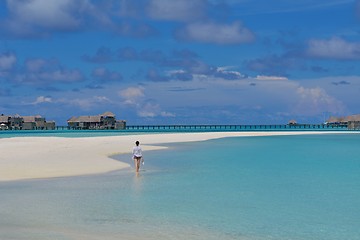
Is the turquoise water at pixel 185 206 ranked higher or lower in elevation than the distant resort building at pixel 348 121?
lower

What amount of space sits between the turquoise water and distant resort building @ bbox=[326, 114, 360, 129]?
110936mm

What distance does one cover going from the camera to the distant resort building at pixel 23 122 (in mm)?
134750

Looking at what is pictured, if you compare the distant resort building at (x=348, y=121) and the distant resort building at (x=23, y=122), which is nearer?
the distant resort building at (x=348, y=121)

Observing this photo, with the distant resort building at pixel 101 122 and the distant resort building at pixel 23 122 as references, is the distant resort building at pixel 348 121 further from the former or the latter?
the distant resort building at pixel 23 122

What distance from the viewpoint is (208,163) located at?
90.6 ft

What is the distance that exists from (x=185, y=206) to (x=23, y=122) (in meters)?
130

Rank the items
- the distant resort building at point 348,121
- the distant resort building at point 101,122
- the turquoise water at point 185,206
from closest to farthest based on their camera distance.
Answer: the turquoise water at point 185,206 → the distant resort building at point 348,121 → the distant resort building at point 101,122

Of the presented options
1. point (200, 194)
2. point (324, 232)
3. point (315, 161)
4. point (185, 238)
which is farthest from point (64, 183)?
point (315, 161)

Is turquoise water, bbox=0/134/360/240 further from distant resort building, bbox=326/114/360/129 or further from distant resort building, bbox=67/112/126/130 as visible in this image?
distant resort building, bbox=67/112/126/130

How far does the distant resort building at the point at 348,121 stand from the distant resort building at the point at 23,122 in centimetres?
8287

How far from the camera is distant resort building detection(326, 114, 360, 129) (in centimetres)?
12750

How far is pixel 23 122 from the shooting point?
137 meters

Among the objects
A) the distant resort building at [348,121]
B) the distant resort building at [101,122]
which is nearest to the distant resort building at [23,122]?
the distant resort building at [101,122]

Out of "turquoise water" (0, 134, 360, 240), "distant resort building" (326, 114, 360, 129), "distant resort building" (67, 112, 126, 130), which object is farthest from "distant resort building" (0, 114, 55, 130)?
"turquoise water" (0, 134, 360, 240)
